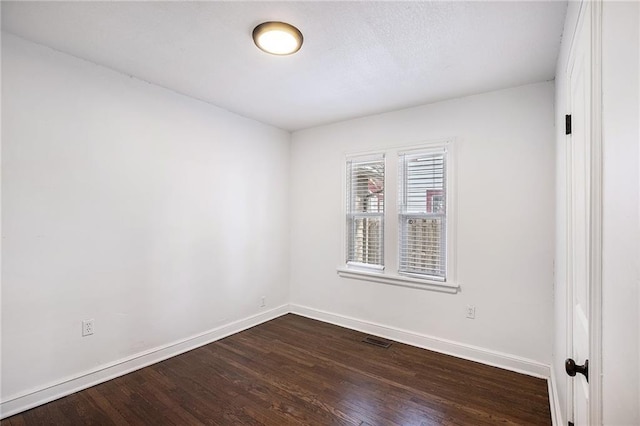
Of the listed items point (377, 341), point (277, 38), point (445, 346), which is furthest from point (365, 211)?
point (277, 38)

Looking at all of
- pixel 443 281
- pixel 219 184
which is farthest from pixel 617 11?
pixel 219 184

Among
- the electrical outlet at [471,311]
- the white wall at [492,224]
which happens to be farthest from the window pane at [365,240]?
the electrical outlet at [471,311]

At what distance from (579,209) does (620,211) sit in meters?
0.82

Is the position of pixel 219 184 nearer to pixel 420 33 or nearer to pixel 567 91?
pixel 420 33

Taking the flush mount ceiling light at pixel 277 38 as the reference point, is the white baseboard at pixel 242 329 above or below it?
below

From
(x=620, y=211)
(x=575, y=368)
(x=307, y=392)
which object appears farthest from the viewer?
(x=307, y=392)

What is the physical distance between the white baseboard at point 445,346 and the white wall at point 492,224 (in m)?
0.05

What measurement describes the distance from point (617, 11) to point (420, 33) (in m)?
1.42

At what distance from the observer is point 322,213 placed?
400 centimetres

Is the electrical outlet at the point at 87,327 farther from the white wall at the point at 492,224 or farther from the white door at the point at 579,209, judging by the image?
the white door at the point at 579,209

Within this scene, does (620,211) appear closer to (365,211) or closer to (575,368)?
(575,368)

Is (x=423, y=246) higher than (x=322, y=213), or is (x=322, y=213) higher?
(x=322, y=213)

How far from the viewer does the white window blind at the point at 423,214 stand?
10.3 feet

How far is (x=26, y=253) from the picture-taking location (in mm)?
2102
